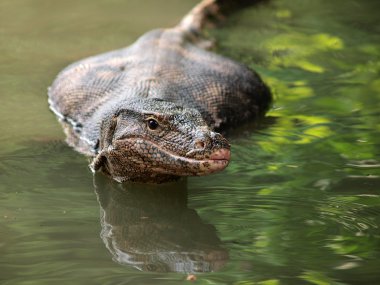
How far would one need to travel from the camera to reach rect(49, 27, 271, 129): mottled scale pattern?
27.1 feet

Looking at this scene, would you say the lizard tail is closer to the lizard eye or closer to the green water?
the green water

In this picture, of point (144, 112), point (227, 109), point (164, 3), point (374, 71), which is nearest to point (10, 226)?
point (144, 112)

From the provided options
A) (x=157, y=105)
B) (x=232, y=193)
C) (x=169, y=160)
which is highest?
(x=157, y=105)

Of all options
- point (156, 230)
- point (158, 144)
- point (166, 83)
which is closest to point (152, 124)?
point (158, 144)

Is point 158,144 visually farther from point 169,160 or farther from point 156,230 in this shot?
point 156,230

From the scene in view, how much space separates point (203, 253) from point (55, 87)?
13.5ft

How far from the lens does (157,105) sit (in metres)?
6.73

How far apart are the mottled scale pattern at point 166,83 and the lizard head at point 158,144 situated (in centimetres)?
103

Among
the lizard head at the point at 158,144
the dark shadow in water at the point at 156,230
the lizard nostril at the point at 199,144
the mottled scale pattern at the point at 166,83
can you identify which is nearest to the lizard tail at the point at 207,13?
the mottled scale pattern at the point at 166,83

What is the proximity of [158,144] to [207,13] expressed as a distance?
580 cm

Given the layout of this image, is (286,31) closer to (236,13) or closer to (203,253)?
(236,13)

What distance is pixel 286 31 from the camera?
460 inches

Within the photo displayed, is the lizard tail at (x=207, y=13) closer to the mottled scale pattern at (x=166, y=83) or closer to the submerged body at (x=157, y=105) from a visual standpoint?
the submerged body at (x=157, y=105)

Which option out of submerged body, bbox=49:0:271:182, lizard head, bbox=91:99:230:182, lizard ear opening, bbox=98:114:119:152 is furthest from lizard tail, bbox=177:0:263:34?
lizard head, bbox=91:99:230:182
